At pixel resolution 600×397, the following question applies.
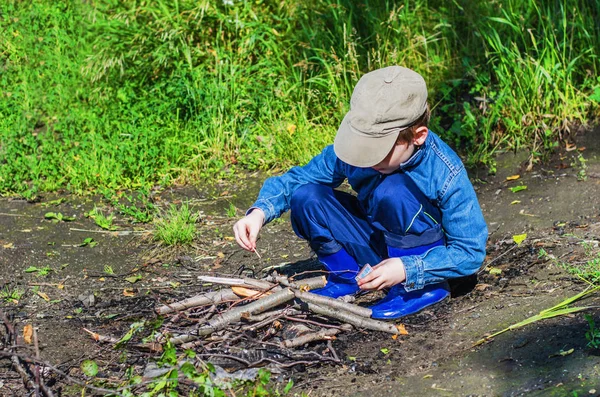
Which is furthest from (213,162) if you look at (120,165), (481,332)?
(481,332)

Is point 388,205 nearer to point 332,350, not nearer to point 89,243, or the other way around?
point 332,350

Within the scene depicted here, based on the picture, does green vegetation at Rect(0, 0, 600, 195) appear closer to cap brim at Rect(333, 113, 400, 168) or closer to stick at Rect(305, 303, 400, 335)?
stick at Rect(305, 303, 400, 335)

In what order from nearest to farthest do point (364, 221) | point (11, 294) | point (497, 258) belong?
point (364, 221) < point (497, 258) < point (11, 294)

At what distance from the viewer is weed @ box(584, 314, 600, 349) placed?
294 centimetres

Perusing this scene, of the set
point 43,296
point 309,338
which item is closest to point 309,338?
point 309,338

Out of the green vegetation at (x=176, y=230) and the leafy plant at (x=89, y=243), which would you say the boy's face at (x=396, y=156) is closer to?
the green vegetation at (x=176, y=230)

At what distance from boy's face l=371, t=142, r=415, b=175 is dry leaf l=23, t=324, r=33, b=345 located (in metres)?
1.70

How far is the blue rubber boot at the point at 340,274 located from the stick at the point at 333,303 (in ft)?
1.16

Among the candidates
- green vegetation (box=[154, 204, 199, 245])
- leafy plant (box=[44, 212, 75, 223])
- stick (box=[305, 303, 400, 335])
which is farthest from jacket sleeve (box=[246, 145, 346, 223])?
leafy plant (box=[44, 212, 75, 223])

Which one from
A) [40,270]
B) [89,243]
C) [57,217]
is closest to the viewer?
[40,270]

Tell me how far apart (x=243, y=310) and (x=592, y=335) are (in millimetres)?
1384

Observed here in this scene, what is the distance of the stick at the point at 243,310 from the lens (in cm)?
341

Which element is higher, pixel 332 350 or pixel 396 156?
pixel 396 156

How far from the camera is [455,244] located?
343 cm
